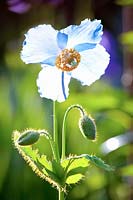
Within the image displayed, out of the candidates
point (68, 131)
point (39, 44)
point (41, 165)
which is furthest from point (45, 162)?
point (68, 131)

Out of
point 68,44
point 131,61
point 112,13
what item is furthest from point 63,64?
point 112,13

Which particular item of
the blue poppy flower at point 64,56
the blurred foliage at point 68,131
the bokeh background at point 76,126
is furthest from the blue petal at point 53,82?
the blurred foliage at point 68,131

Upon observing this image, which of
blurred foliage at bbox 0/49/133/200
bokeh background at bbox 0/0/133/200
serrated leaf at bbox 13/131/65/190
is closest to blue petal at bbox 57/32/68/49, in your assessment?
A: serrated leaf at bbox 13/131/65/190

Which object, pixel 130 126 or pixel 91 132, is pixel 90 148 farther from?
pixel 91 132

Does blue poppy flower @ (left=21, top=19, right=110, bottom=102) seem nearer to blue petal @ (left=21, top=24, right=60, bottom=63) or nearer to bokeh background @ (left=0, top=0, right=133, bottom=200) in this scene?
blue petal @ (left=21, top=24, right=60, bottom=63)

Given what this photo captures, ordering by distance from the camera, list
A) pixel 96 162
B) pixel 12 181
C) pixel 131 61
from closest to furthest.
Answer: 1. pixel 96 162
2. pixel 12 181
3. pixel 131 61

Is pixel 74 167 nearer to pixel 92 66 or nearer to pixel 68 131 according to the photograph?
pixel 92 66
